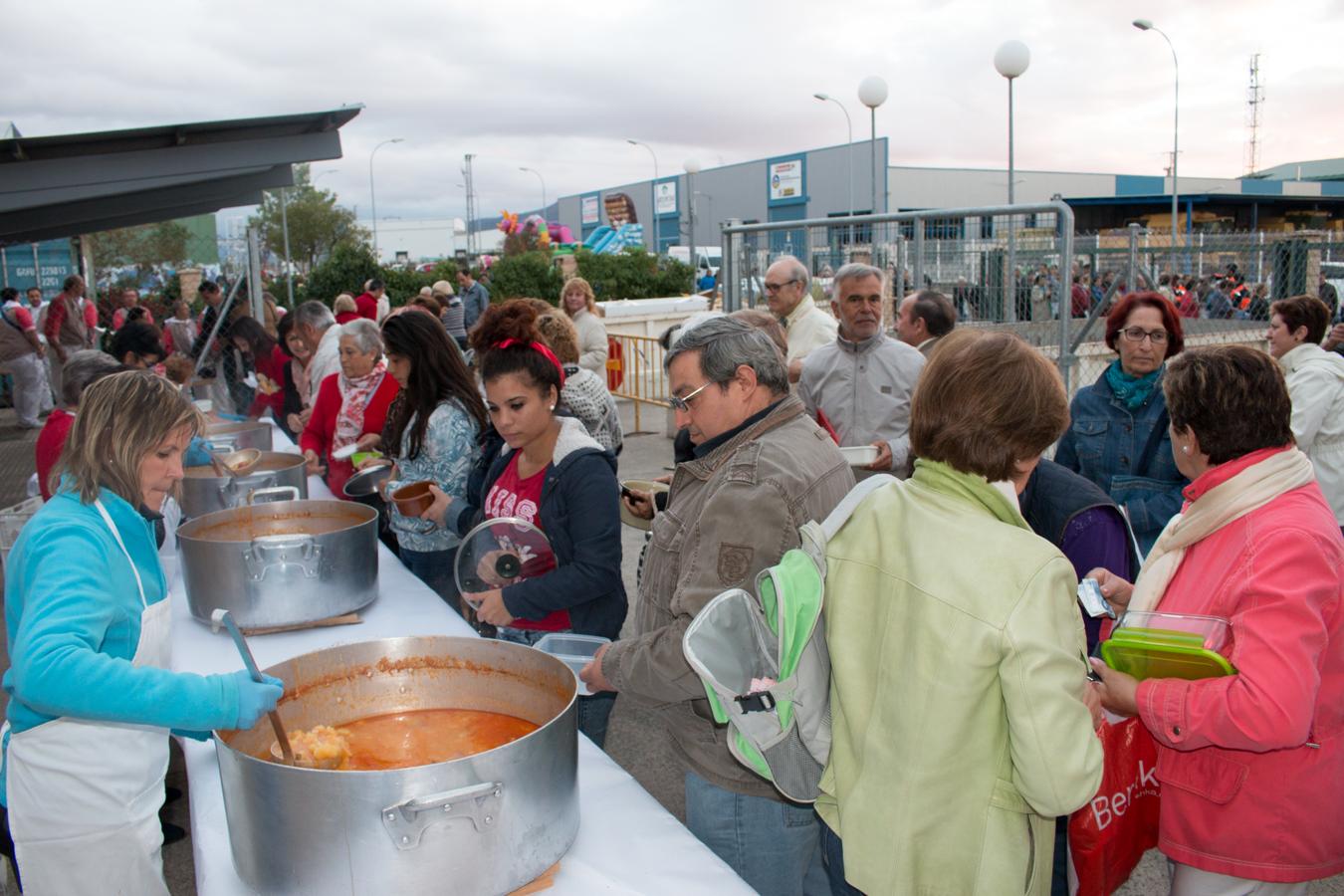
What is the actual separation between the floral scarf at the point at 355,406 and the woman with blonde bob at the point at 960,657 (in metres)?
3.15

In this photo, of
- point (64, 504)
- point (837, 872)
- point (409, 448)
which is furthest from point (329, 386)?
point (837, 872)


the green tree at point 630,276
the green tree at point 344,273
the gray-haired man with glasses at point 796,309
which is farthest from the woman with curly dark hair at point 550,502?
the green tree at point 630,276

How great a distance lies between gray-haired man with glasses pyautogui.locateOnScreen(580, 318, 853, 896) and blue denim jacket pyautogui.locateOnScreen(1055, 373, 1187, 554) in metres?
1.46

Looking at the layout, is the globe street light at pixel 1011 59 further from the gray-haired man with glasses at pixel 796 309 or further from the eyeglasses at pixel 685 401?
the eyeglasses at pixel 685 401

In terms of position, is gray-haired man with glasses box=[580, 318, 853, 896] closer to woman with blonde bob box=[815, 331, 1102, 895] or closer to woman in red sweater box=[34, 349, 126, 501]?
woman with blonde bob box=[815, 331, 1102, 895]

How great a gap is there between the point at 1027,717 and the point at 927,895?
0.37 m

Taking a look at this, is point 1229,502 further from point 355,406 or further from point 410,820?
point 355,406

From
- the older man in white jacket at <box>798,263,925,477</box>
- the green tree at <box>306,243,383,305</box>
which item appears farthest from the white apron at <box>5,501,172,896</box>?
the green tree at <box>306,243,383,305</box>

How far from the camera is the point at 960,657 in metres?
1.40

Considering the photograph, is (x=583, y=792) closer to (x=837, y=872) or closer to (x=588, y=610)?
(x=837, y=872)

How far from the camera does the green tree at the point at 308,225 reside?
41.2 meters

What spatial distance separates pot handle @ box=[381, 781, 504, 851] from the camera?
1257 millimetres

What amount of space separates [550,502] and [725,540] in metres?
0.97

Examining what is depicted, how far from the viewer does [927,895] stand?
1.51m
